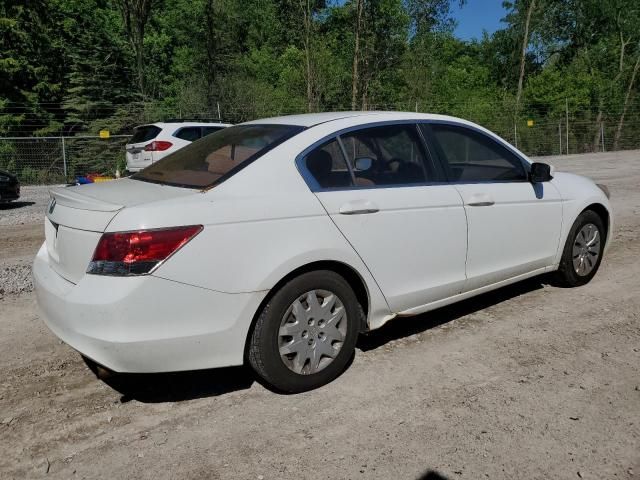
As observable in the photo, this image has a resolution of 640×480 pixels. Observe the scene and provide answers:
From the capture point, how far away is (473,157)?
4402 millimetres

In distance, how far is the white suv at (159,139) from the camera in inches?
534

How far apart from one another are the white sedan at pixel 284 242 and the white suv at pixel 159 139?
10045mm

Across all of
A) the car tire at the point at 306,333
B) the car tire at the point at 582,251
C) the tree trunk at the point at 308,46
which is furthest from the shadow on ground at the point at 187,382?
the tree trunk at the point at 308,46

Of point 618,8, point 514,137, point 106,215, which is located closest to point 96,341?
point 106,215

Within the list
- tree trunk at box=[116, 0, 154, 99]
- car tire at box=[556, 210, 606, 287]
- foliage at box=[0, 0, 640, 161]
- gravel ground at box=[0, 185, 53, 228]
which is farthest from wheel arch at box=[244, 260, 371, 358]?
tree trunk at box=[116, 0, 154, 99]

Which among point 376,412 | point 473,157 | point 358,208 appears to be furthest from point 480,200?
point 376,412

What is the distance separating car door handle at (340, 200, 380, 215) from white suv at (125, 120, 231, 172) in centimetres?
1066

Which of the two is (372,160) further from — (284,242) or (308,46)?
(308,46)

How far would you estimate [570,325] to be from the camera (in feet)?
14.1

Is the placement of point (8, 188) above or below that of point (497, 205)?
above

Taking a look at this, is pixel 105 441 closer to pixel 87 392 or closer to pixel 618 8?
pixel 87 392

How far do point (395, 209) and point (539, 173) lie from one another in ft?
5.20

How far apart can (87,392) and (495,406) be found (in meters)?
2.29

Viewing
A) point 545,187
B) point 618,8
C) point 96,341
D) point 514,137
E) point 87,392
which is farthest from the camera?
point 618,8
